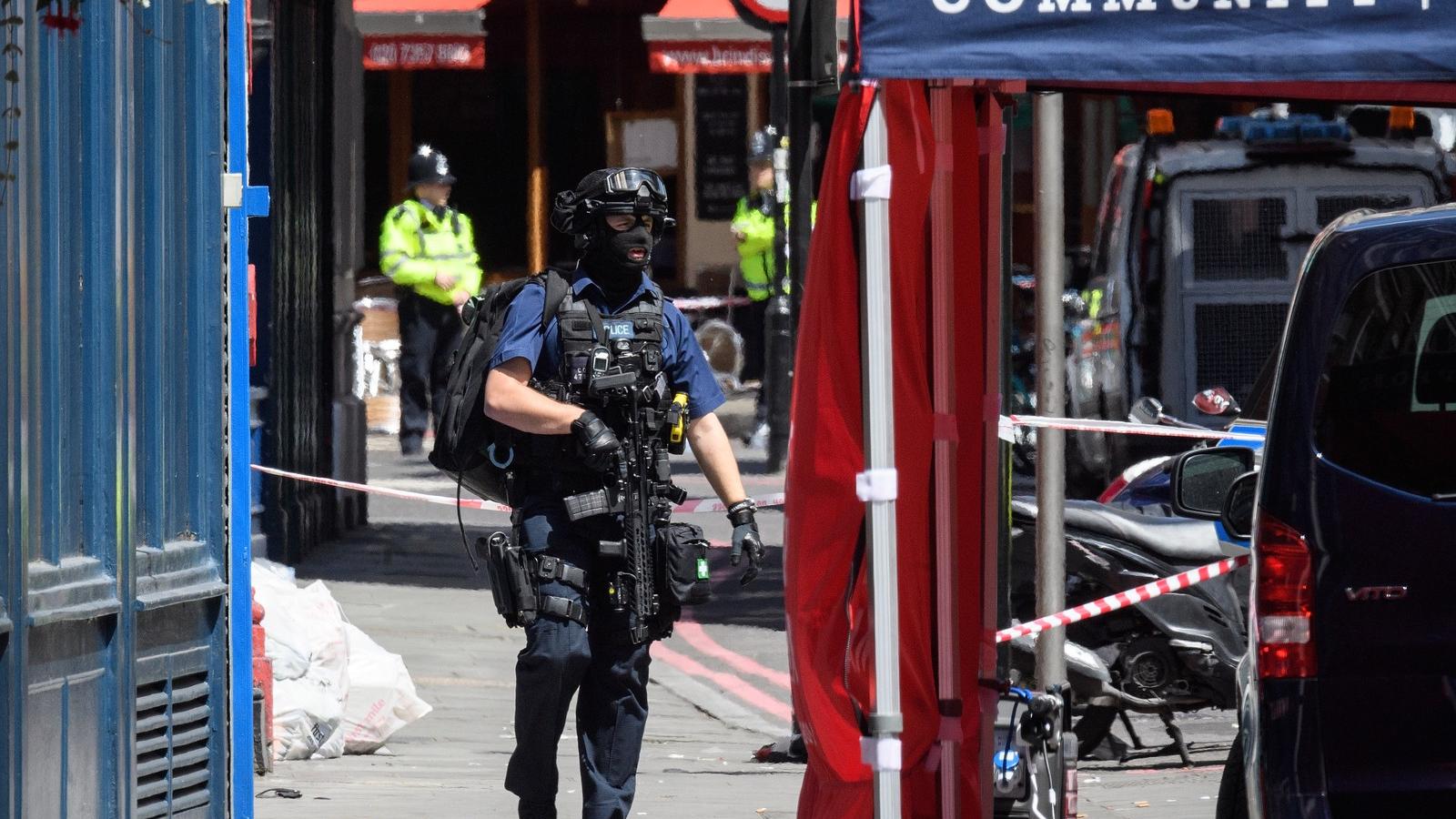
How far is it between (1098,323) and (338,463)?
4.53 metres

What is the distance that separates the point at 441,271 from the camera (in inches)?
693

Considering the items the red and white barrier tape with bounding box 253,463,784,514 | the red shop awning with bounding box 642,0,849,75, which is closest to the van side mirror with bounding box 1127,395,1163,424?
the red and white barrier tape with bounding box 253,463,784,514

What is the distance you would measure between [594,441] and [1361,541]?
2129mm

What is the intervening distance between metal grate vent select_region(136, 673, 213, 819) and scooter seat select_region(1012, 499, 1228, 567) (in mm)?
3064

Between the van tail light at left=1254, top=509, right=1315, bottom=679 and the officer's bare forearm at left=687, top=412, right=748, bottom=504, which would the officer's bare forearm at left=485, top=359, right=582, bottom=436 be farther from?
the van tail light at left=1254, top=509, right=1315, bottom=679

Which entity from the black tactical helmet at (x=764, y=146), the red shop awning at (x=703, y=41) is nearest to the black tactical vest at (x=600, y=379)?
the black tactical helmet at (x=764, y=146)

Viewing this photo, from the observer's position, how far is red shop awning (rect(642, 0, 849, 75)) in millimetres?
22812

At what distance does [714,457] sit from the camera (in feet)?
21.9

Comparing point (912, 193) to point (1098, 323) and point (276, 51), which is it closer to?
point (276, 51)

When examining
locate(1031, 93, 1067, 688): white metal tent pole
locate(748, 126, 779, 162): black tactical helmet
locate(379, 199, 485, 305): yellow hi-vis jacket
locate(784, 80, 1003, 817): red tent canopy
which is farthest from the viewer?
locate(748, 126, 779, 162): black tactical helmet

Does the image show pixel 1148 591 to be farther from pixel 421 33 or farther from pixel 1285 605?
pixel 421 33

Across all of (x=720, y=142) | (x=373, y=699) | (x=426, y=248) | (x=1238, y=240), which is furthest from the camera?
(x=720, y=142)

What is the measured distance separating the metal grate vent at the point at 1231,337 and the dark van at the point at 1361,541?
8866mm

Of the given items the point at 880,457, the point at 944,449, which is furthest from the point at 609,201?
the point at 880,457
